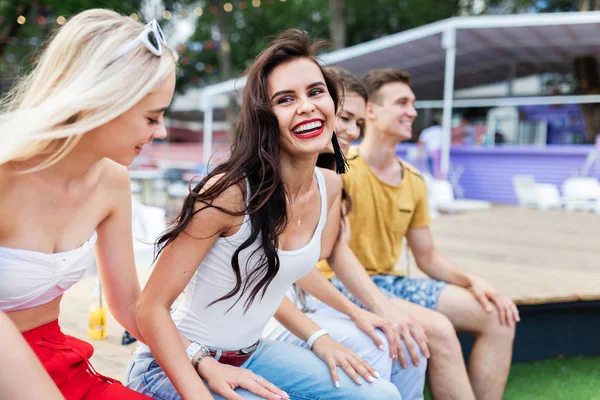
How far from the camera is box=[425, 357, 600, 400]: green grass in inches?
119

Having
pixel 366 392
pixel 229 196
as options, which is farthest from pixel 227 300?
pixel 366 392

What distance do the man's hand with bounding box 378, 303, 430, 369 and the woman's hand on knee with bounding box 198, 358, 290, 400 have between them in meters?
0.69

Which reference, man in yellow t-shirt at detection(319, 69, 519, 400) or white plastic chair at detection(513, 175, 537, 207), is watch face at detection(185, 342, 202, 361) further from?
white plastic chair at detection(513, 175, 537, 207)

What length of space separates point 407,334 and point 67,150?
1.43 metres

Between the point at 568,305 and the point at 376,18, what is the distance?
20.7m

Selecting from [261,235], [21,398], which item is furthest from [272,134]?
[21,398]

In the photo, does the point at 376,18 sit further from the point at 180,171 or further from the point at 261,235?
the point at 261,235

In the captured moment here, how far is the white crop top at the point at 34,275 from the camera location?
51.1 inches

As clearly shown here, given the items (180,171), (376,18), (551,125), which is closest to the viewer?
(180,171)

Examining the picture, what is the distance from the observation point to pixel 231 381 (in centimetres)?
159

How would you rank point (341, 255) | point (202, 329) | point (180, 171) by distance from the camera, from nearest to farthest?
1. point (202, 329)
2. point (341, 255)
3. point (180, 171)

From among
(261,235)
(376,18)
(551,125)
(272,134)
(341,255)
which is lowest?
(551,125)

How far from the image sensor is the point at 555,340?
3488 millimetres

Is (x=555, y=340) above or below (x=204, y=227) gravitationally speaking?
below
